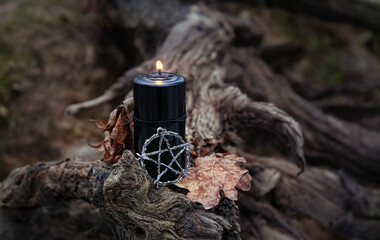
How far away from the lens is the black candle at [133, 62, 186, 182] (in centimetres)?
135

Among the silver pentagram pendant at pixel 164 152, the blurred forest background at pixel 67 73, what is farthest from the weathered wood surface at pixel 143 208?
the blurred forest background at pixel 67 73

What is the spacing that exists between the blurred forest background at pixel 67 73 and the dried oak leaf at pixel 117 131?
1.79m

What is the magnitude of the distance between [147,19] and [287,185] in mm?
1740

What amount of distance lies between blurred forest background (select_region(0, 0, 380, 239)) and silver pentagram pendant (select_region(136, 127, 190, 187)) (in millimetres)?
1930

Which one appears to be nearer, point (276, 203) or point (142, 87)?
point (142, 87)

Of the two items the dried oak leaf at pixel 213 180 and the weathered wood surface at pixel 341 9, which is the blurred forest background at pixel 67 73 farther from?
the dried oak leaf at pixel 213 180

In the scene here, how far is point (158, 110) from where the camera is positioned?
4.48 ft

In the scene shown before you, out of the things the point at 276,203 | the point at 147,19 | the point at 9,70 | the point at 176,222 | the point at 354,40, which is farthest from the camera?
the point at 354,40

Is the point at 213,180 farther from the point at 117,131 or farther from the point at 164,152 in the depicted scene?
the point at 117,131

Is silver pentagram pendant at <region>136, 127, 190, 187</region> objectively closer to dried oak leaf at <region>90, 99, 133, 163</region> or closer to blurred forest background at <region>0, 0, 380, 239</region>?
dried oak leaf at <region>90, 99, 133, 163</region>

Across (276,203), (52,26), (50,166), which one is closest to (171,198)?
(50,166)

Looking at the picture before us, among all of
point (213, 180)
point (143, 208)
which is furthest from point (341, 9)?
point (143, 208)

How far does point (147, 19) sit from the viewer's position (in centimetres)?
331

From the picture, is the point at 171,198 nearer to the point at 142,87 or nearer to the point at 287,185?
the point at 142,87
